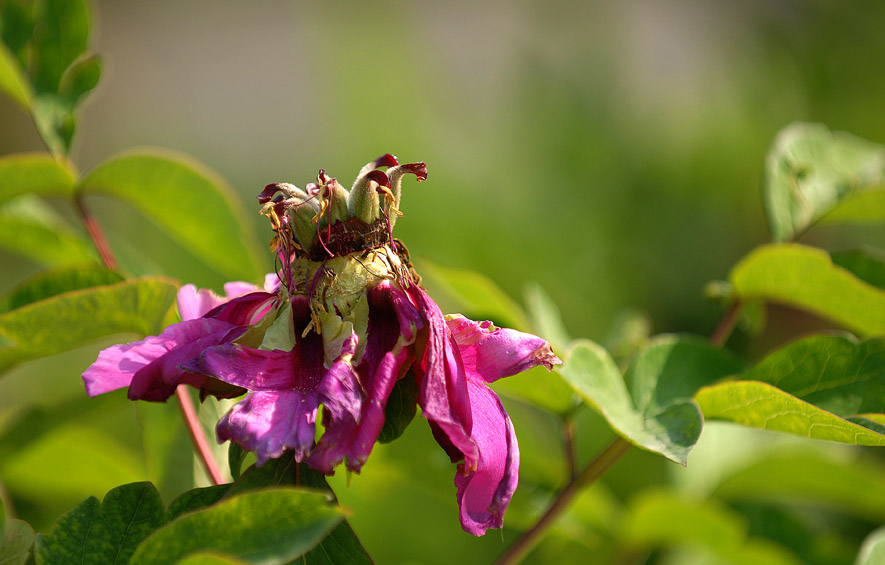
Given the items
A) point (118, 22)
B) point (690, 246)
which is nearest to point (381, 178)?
point (690, 246)

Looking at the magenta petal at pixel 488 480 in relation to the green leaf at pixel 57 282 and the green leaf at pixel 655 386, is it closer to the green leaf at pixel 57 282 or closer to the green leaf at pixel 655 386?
the green leaf at pixel 655 386

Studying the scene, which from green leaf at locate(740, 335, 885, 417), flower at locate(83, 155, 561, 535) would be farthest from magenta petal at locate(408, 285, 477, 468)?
green leaf at locate(740, 335, 885, 417)

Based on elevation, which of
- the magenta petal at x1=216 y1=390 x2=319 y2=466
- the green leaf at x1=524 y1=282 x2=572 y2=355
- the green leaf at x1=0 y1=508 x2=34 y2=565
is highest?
the magenta petal at x1=216 y1=390 x2=319 y2=466

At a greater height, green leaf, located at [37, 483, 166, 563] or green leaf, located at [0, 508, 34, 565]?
green leaf, located at [37, 483, 166, 563]

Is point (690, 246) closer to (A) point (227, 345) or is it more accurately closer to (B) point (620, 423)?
(B) point (620, 423)

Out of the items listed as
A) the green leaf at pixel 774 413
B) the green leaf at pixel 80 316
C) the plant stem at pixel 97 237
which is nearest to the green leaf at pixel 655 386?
the green leaf at pixel 774 413

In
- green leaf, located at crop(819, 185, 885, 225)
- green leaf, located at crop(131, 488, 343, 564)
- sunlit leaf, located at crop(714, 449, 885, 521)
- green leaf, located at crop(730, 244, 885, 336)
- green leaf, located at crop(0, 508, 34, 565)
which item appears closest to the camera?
green leaf, located at crop(131, 488, 343, 564)

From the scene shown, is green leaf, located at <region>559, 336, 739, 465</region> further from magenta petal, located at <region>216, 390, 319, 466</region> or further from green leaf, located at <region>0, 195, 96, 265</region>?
green leaf, located at <region>0, 195, 96, 265</region>
